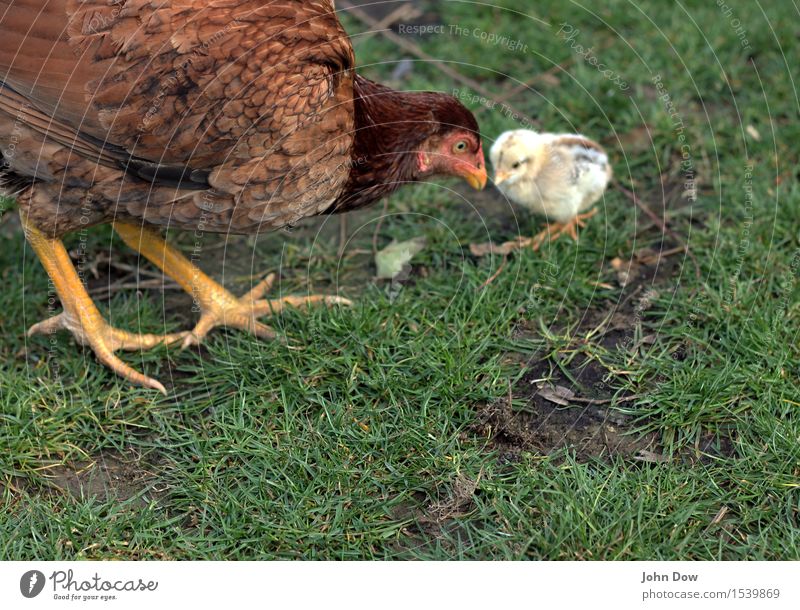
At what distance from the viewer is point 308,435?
353cm

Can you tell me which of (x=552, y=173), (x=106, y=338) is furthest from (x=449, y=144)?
(x=106, y=338)

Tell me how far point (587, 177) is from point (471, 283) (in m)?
0.83

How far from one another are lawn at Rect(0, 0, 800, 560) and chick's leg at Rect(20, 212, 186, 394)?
0.07 m

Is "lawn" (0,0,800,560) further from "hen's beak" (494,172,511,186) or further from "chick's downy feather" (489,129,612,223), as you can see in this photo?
"hen's beak" (494,172,511,186)

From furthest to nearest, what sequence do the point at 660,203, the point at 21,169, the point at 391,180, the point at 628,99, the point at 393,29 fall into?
the point at 393,29
the point at 628,99
the point at 660,203
the point at 391,180
the point at 21,169

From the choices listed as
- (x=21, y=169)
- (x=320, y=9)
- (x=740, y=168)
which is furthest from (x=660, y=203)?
(x=21, y=169)

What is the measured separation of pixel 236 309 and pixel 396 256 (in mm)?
856

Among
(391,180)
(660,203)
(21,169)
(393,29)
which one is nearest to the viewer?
(21,169)

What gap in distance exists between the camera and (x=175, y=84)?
334 centimetres

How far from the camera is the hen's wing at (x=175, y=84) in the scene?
3.32 meters

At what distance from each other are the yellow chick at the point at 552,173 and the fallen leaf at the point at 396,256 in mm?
528

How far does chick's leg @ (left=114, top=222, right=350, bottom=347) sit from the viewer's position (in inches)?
161

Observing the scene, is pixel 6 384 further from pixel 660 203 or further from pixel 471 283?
pixel 660 203

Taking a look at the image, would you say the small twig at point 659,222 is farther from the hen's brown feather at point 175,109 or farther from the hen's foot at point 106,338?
the hen's foot at point 106,338
